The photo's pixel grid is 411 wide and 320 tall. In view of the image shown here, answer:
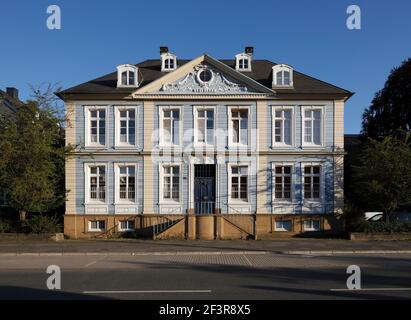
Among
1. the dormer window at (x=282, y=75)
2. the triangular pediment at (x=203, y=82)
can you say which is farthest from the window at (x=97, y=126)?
the dormer window at (x=282, y=75)

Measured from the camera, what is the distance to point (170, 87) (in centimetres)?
2830

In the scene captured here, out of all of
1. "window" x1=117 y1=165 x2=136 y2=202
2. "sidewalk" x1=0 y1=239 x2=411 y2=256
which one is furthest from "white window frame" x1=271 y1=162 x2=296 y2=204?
"window" x1=117 y1=165 x2=136 y2=202

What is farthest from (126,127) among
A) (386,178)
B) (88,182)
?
(386,178)

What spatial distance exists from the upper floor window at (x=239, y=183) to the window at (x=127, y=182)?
590 cm

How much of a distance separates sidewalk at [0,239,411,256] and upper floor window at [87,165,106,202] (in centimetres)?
545

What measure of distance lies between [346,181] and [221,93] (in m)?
13.4

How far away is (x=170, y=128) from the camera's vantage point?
93.4 feet

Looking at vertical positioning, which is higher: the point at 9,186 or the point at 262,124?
the point at 262,124

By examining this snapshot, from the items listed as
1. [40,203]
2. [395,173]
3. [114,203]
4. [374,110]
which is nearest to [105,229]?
[114,203]

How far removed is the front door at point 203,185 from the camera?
28205mm

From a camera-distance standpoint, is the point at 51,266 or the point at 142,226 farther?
the point at 142,226

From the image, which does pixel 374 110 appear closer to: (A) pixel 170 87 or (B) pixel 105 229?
(A) pixel 170 87

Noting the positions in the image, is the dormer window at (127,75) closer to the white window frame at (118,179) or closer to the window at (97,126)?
the window at (97,126)

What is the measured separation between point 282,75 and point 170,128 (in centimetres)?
756
